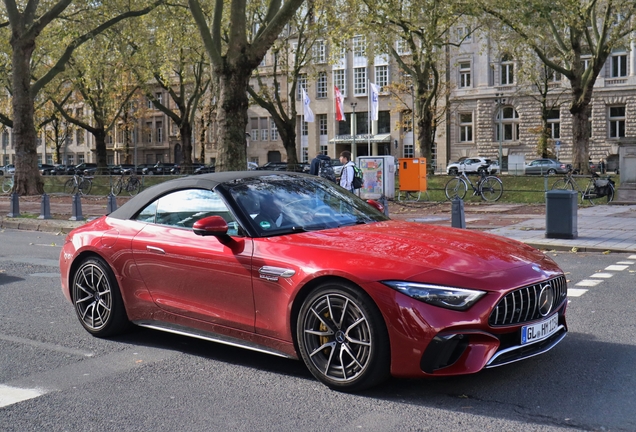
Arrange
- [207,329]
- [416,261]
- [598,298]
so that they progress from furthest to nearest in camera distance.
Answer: [598,298], [207,329], [416,261]

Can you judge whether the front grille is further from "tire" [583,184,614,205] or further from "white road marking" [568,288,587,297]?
"tire" [583,184,614,205]

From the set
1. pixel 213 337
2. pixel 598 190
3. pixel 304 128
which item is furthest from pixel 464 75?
pixel 213 337

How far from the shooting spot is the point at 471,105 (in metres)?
65.1

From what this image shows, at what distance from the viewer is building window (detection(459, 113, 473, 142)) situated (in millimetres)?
65812

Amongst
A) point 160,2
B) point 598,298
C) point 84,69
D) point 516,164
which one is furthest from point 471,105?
point 598,298

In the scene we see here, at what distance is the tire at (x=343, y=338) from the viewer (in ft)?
15.0

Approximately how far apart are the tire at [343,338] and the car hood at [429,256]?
0.66 ft

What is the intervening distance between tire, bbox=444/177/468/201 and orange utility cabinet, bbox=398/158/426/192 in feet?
2.68

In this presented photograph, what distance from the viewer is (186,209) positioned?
19.7 feet

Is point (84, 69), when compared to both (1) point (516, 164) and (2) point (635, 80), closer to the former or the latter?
(1) point (516, 164)

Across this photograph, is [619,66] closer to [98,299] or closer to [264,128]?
[264,128]

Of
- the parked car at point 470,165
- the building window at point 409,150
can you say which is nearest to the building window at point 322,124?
the building window at point 409,150

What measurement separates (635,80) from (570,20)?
1274 inches

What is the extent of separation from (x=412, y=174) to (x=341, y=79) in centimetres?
5075
